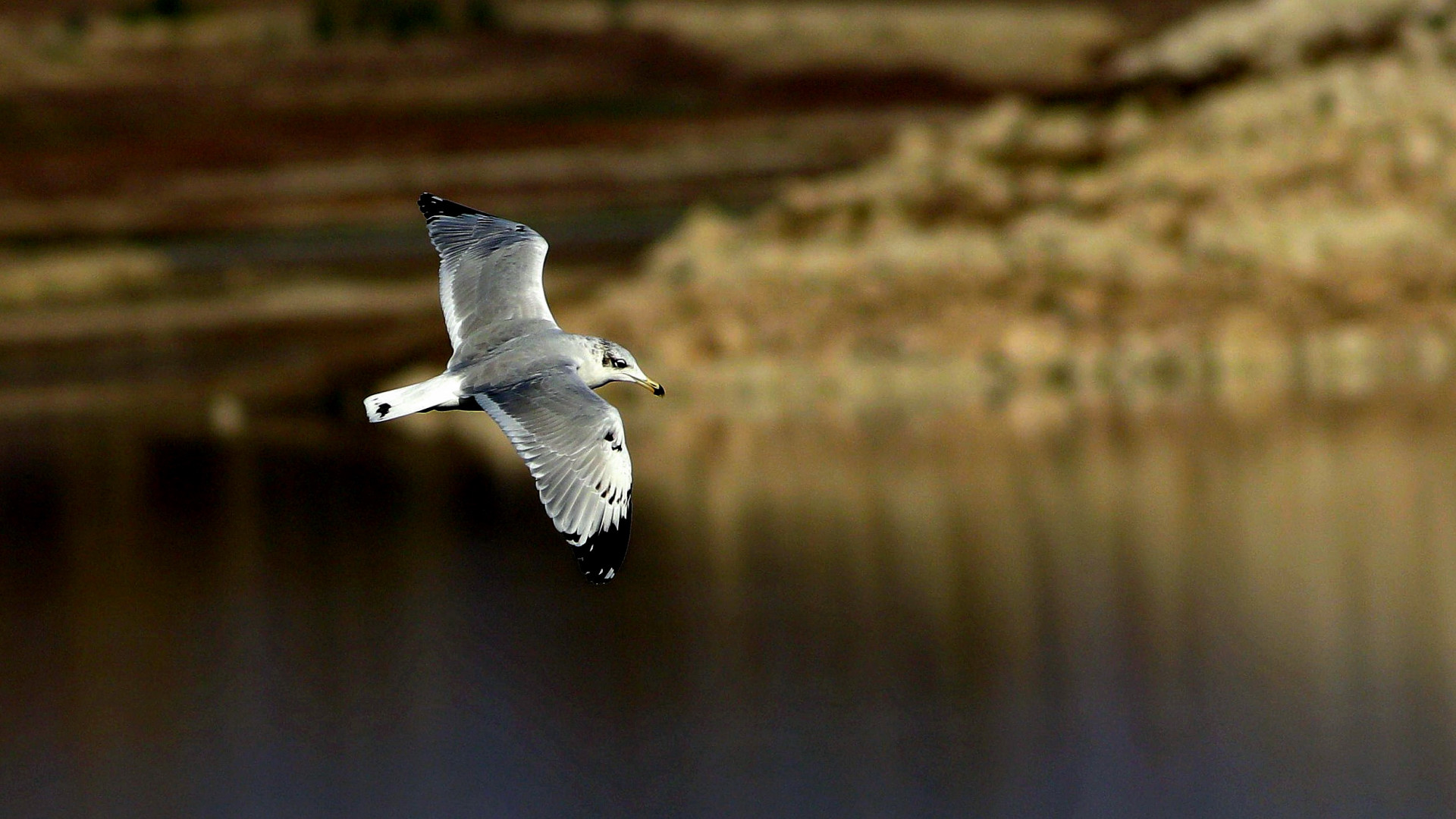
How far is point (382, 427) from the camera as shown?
78.9 ft

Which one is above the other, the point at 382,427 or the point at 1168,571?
the point at 382,427

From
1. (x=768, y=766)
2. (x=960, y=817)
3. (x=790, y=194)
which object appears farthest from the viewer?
(x=790, y=194)

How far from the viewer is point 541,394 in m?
8.78

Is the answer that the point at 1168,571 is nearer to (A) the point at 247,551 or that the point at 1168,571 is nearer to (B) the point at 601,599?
(B) the point at 601,599

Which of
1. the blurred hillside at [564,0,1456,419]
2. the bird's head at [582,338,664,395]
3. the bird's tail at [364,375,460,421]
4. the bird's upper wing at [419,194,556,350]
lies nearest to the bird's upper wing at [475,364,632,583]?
the bird's tail at [364,375,460,421]

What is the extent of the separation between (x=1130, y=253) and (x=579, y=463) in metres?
17.6

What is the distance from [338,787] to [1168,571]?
6.93 meters

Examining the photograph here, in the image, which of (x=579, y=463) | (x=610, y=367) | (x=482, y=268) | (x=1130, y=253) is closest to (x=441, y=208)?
(x=482, y=268)

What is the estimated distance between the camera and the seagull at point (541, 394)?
849 cm

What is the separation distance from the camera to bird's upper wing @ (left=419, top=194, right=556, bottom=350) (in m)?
10.1

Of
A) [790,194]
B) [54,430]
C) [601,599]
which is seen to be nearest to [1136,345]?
[790,194]

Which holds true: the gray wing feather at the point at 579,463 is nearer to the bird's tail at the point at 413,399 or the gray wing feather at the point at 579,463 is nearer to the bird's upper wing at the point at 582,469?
the bird's upper wing at the point at 582,469

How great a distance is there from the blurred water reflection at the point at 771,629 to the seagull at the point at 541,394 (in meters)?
3.15

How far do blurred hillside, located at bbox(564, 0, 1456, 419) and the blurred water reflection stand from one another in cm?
175
